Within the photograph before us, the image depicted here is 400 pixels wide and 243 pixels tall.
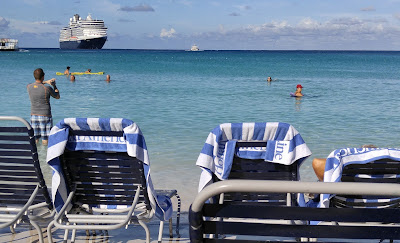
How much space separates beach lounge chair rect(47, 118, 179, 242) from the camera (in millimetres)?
3352

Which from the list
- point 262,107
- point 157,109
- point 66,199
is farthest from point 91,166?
point 262,107

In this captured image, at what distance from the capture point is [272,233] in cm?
183

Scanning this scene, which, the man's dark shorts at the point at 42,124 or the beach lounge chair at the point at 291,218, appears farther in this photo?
the man's dark shorts at the point at 42,124

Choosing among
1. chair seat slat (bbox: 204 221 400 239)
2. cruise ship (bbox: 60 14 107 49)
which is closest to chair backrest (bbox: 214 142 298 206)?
chair seat slat (bbox: 204 221 400 239)

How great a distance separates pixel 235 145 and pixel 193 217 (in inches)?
69.4

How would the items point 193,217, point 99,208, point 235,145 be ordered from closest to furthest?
1. point 193,217
2. point 235,145
3. point 99,208

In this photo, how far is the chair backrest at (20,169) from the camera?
3.44m

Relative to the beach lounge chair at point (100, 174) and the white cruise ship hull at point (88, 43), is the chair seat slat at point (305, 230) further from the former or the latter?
the white cruise ship hull at point (88, 43)

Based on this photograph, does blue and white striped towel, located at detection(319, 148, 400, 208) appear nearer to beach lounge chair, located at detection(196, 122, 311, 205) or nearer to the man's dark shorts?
beach lounge chair, located at detection(196, 122, 311, 205)

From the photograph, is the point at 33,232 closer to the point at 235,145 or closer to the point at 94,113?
the point at 235,145

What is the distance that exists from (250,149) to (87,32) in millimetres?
136380

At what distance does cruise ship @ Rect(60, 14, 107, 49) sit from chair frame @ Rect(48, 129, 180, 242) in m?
133

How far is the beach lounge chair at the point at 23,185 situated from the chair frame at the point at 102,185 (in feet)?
0.65

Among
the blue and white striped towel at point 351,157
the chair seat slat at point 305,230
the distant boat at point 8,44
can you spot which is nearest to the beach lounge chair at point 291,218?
the chair seat slat at point 305,230
